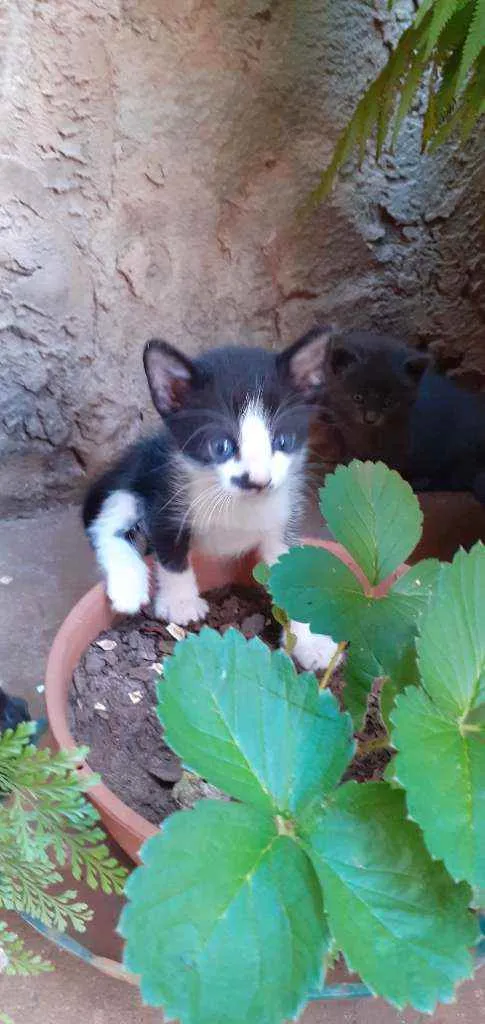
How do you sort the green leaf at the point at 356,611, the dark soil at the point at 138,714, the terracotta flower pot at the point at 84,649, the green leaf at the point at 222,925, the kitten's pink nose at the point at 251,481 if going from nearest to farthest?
the green leaf at the point at 222,925 < the green leaf at the point at 356,611 < the terracotta flower pot at the point at 84,649 < the dark soil at the point at 138,714 < the kitten's pink nose at the point at 251,481

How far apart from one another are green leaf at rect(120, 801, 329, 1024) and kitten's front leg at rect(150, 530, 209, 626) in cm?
68

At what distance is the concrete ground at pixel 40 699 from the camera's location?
85 cm

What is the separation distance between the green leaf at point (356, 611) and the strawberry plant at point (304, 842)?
101mm

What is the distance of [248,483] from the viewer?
102cm

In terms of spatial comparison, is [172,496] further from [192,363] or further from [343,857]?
[343,857]

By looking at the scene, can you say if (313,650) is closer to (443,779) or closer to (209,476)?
(209,476)

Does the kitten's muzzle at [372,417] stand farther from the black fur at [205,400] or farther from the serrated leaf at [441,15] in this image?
the serrated leaf at [441,15]

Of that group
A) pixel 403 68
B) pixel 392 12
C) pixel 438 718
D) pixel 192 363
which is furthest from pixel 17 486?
pixel 438 718

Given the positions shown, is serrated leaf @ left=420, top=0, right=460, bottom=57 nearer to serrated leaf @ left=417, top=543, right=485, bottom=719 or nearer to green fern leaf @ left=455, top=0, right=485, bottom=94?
green fern leaf @ left=455, top=0, right=485, bottom=94

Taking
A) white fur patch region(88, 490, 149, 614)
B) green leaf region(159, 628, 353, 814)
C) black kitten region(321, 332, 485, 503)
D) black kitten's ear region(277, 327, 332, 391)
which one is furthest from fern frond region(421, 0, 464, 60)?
green leaf region(159, 628, 353, 814)

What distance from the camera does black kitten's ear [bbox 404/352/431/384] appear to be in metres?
1.57

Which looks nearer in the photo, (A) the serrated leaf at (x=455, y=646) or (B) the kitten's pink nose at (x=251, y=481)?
(A) the serrated leaf at (x=455, y=646)

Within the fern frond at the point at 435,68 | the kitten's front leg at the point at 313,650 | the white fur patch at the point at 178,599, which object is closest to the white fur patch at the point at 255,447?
the kitten's front leg at the point at 313,650

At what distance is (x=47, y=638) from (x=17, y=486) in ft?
1.15
